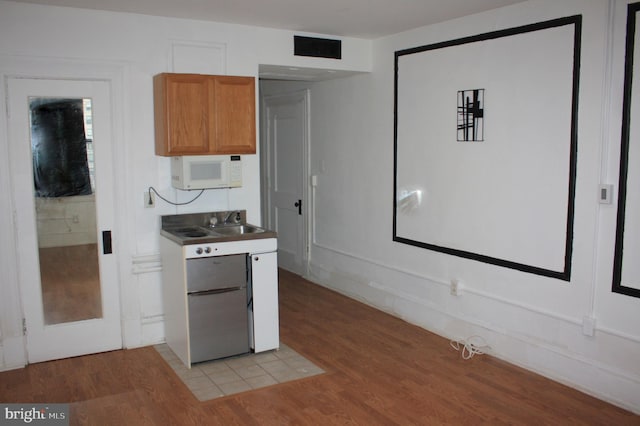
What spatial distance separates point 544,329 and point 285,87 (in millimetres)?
4380

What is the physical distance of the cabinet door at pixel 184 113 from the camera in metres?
4.31

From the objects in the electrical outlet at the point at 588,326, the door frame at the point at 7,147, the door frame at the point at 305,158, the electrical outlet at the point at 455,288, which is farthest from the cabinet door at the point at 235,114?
the electrical outlet at the point at 588,326

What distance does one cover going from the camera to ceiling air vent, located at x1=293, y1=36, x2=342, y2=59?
5211 millimetres

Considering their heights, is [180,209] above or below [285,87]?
below

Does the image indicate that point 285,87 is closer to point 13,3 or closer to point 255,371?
point 13,3

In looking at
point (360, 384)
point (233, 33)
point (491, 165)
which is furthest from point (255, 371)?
point (233, 33)

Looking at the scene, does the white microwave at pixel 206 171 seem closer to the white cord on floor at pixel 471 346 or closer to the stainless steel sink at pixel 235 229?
the stainless steel sink at pixel 235 229

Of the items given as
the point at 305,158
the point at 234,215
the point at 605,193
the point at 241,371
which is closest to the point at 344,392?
the point at 241,371

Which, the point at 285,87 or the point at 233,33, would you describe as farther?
the point at 285,87

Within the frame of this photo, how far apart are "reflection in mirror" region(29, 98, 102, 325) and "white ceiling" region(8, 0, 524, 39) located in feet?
2.70

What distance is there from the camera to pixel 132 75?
14.8ft

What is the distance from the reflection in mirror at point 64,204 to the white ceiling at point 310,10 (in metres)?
0.82

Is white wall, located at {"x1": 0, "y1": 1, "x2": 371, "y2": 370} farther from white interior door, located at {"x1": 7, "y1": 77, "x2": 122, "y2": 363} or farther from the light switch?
the light switch

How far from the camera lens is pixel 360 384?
3965mm
